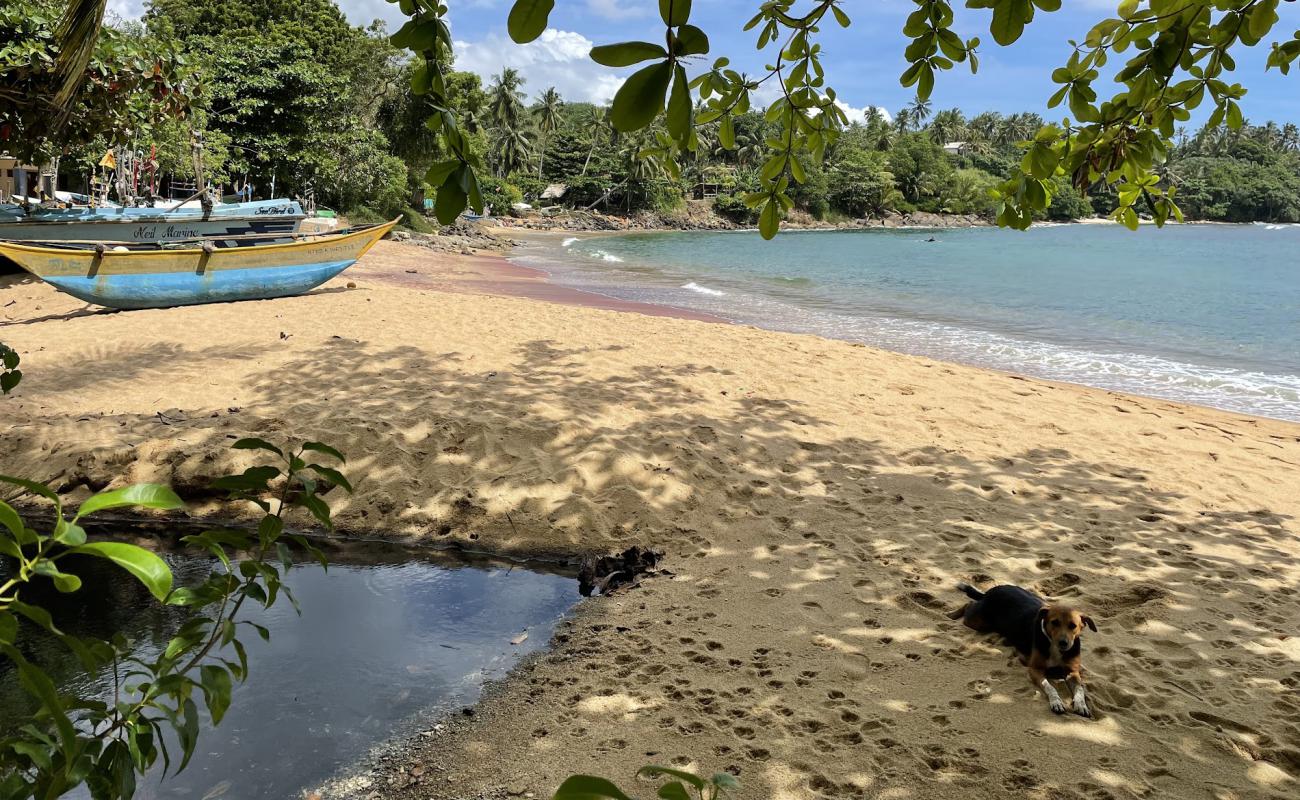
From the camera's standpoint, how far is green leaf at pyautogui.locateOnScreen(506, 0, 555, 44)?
1.06 m

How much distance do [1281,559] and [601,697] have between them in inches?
154

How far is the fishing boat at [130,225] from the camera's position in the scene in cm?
1328

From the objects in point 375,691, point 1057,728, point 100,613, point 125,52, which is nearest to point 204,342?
point 125,52

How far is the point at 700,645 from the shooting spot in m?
3.70

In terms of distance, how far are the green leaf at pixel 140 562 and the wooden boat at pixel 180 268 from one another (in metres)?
11.5

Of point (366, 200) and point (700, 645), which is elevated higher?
point (366, 200)

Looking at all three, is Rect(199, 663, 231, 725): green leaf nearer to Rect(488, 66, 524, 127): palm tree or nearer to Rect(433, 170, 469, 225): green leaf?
Rect(433, 170, 469, 225): green leaf

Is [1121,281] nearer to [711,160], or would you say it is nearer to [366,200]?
[366,200]

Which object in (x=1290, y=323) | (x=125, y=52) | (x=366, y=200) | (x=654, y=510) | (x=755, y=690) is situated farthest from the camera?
(x=366, y=200)

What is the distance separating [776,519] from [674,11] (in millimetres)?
4226

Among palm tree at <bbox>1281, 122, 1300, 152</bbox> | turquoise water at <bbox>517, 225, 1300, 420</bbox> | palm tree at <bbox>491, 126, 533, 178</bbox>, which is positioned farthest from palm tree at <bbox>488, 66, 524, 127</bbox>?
palm tree at <bbox>1281, 122, 1300, 152</bbox>

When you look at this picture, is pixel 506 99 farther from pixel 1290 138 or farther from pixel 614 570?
pixel 1290 138

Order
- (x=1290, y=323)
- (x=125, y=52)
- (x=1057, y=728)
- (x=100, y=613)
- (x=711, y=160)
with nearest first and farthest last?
(x=1057, y=728)
(x=100, y=613)
(x=125, y=52)
(x=1290, y=323)
(x=711, y=160)

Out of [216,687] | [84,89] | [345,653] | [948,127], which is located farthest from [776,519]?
[948,127]
